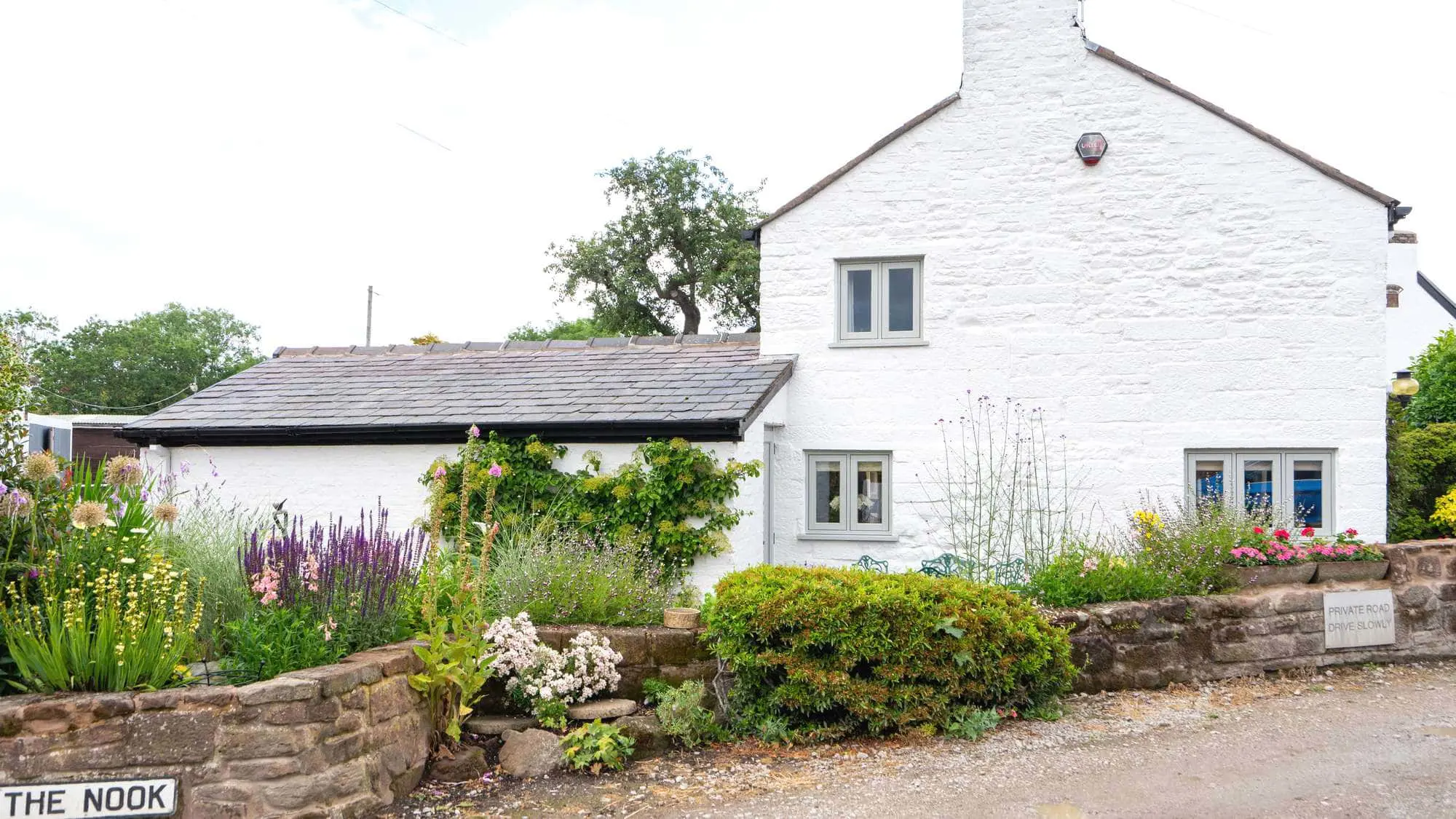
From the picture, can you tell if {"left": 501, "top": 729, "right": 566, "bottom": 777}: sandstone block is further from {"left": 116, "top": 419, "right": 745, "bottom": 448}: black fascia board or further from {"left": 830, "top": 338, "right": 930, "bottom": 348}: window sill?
{"left": 830, "top": 338, "right": 930, "bottom": 348}: window sill

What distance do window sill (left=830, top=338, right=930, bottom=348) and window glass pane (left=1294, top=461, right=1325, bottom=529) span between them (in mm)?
4198

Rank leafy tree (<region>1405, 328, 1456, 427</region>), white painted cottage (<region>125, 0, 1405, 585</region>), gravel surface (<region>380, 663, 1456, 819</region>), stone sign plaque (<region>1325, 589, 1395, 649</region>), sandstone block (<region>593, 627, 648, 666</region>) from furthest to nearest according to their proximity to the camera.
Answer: leafy tree (<region>1405, 328, 1456, 427</region>) → white painted cottage (<region>125, 0, 1405, 585</region>) → stone sign plaque (<region>1325, 589, 1395, 649</region>) → sandstone block (<region>593, 627, 648, 666</region>) → gravel surface (<region>380, 663, 1456, 819</region>)

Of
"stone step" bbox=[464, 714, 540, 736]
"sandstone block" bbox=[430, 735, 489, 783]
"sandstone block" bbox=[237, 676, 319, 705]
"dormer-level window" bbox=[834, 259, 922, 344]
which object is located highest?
"dormer-level window" bbox=[834, 259, 922, 344]

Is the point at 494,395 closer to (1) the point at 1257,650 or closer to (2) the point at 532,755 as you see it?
(2) the point at 532,755

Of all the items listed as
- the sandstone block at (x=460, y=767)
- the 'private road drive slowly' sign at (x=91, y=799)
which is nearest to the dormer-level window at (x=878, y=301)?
the sandstone block at (x=460, y=767)

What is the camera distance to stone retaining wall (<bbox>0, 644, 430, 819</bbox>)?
A: 4711 mm

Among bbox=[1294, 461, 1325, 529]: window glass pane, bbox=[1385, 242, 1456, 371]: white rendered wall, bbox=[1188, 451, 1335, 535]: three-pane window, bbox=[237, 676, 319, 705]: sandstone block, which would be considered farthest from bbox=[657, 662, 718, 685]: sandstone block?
bbox=[1385, 242, 1456, 371]: white rendered wall

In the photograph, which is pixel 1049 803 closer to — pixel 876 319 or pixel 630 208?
pixel 876 319

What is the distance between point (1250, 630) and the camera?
777 cm

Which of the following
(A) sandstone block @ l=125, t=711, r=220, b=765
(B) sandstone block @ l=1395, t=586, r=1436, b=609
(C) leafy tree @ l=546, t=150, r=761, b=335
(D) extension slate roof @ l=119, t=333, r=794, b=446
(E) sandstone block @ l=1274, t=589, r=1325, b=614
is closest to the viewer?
(A) sandstone block @ l=125, t=711, r=220, b=765

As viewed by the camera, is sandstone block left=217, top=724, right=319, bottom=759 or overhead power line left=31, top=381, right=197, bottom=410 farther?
overhead power line left=31, top=381, right=197, bottom=410

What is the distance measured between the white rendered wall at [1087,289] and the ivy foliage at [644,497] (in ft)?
5.93

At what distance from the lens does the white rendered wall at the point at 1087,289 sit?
10.7 m

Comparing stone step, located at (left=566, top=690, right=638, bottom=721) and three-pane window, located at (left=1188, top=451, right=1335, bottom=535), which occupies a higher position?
three-pane window, located at (left=1188, top=451, right=1335, bottom=535)
